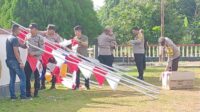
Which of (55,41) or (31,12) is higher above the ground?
(31,12)

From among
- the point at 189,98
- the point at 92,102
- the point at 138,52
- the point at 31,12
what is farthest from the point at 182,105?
the point at 31,12

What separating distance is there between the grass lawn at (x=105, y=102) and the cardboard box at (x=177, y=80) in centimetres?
50

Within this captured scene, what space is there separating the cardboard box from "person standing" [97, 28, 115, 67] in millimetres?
1942

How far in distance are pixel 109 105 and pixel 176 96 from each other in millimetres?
2410

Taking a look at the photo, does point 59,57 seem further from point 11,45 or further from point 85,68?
point 11,45

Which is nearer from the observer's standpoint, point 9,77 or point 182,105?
point 182,105

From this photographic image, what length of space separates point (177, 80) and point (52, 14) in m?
7.75

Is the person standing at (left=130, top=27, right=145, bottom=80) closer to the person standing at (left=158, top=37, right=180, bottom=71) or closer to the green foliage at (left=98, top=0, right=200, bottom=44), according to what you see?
the person standing at (left=158, top=37, right=180, bottom=71)

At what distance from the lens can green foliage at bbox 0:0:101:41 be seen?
1986 centimetres

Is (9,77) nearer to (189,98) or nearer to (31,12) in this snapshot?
(189,98)

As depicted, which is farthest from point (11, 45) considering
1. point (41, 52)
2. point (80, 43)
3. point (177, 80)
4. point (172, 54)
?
point (172, 54)

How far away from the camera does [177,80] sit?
47.3ft

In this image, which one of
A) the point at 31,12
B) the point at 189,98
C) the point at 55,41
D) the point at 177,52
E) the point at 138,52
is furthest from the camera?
the point at 31,12

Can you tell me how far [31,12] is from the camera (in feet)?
66.1
